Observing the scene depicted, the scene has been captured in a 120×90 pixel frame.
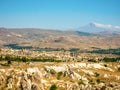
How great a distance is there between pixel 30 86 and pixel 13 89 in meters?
16.0

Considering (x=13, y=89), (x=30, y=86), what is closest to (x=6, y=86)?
(x=13, y=89)

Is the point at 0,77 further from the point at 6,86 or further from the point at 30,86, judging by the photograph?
the point at 30,86

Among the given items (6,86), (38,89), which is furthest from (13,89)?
(38,89)

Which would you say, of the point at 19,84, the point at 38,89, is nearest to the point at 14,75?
the point at 19,84

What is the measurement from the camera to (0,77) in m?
196

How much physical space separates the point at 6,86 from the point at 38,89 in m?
26.3

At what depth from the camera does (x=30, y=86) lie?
198 metres

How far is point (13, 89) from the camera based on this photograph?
188 metres

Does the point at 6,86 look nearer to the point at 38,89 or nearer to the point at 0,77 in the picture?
the point at 0,77

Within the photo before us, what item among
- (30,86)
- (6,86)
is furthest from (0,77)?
(30,86)

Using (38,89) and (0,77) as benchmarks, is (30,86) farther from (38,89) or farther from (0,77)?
(0,77)

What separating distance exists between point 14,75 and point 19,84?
9.42 m

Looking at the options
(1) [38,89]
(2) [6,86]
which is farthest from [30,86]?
(2) [6,86]

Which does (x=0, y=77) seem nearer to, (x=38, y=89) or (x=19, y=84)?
(x=19, y=84)
